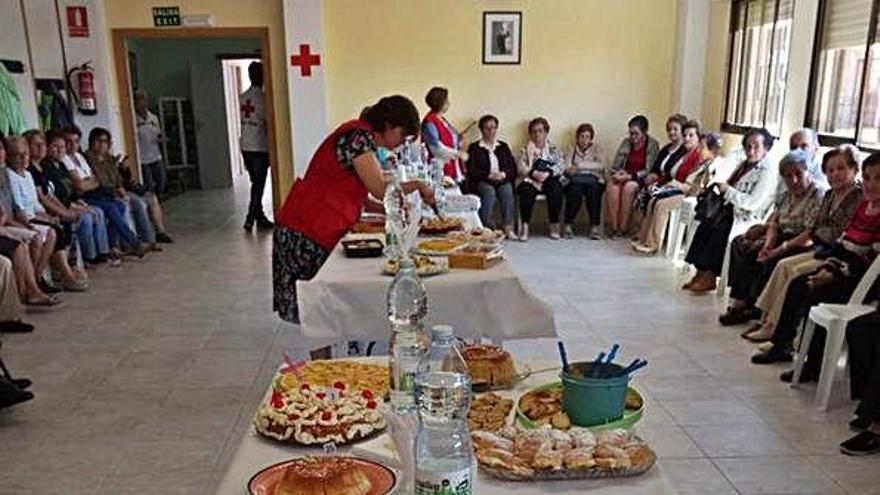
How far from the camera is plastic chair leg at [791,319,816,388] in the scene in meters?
2.99

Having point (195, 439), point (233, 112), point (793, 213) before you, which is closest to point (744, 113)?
point (793, 213)

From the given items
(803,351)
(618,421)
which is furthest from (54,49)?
(618,421)

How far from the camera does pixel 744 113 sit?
5.76m

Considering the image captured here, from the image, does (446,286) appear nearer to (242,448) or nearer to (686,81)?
(242,448)

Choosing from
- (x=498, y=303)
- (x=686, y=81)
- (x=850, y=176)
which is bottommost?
(x=498, y=303)

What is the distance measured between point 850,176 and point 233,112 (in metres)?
8.74

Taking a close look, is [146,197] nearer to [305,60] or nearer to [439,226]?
[305,60]

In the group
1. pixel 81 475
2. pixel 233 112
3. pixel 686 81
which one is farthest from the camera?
pixel 233 112

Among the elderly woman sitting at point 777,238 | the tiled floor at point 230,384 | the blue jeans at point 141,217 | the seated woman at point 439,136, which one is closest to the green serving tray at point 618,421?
the tiled floor at point 230,384

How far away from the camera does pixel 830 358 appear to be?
2.80m

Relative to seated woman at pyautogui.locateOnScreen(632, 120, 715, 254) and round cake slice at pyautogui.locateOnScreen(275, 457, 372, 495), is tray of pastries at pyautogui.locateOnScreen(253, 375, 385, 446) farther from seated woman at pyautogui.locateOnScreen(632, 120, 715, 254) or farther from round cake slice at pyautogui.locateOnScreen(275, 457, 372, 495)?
seated woman at pyautogui.locateOnScreen(632, 120, 715, 254)

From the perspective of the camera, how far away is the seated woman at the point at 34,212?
430cm

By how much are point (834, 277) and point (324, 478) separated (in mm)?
2819

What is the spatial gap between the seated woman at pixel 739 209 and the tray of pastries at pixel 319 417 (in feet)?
11.6
